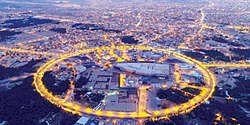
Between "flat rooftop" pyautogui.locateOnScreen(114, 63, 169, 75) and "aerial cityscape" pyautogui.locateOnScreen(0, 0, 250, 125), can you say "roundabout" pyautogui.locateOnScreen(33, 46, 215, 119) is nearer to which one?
"aerial cityscape" pyautogui.locateOnScreen(0, 0, 250, 125)

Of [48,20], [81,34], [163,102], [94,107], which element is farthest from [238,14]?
[94,107]

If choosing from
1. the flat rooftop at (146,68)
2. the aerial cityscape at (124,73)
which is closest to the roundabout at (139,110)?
the aerial cityscape at (124,73)

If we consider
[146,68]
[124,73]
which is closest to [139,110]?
[124,73]

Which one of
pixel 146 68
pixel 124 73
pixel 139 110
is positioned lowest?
pixel 139 110

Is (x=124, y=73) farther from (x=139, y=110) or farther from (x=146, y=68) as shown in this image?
(x=139, y=110)

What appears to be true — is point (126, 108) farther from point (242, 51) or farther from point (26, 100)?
point (242, 51)

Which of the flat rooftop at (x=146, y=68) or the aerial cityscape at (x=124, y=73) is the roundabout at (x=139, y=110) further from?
the flat rooftop at (x=146, y=68)

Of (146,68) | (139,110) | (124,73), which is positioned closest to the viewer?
(139,110)

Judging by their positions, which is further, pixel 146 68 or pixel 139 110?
pixel 146 68
